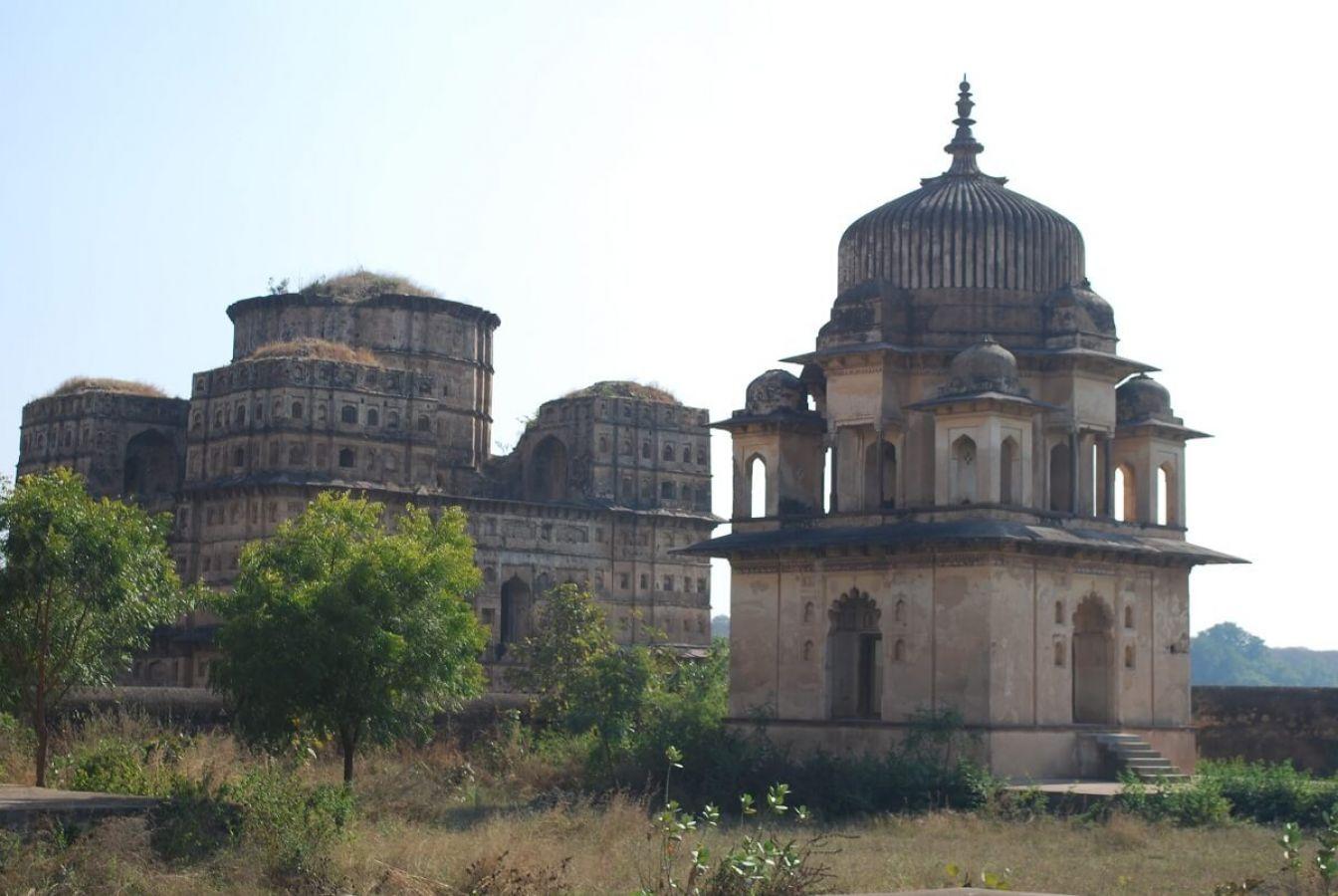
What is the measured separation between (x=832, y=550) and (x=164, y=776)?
10006 mm

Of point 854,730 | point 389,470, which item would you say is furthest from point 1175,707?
point 389,470

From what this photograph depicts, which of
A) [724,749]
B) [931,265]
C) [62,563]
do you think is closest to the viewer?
[62,563]

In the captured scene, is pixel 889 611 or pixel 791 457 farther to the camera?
pixel 791 457

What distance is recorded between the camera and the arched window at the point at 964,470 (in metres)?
28.9

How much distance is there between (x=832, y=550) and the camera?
29.6 metres

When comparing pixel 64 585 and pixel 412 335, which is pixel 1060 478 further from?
pixel 412 335

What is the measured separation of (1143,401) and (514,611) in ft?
91.1

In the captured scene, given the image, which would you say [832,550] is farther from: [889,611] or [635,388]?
[635,388]

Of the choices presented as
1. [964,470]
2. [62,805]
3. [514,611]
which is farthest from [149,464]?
[62,805]

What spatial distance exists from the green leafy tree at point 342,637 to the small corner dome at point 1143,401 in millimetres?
10697

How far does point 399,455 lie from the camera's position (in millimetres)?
53531

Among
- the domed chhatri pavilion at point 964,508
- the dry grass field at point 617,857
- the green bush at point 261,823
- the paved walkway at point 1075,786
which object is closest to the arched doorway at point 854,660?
the domed chhatri pavilion at point 964,508

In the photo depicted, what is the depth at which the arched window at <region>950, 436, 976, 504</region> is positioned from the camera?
28891 millimetres

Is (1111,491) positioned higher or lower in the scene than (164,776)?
higher
